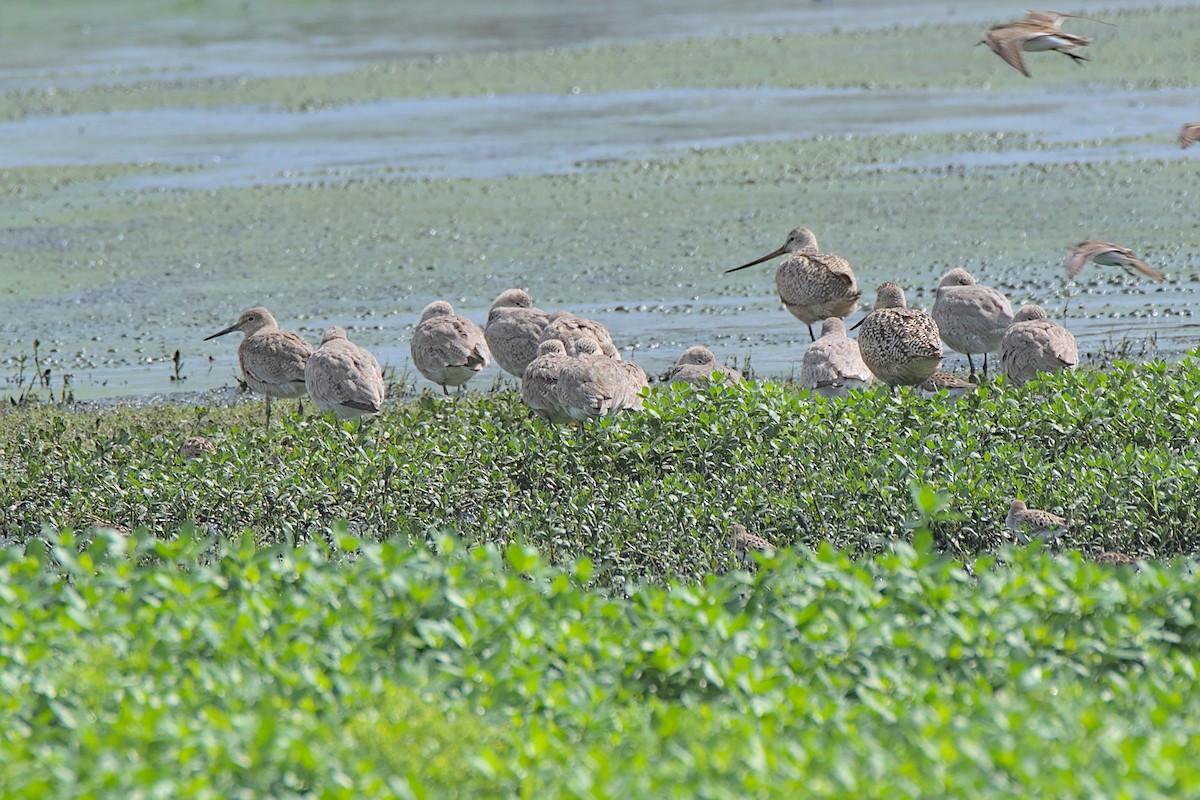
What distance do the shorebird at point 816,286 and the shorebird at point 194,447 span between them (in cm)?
447

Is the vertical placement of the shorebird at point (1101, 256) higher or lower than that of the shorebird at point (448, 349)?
higher

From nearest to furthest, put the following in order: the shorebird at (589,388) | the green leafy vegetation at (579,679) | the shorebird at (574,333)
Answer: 1. the green leafy vegetation at (579,679)
2. the shorebird at (589,388)
3. the shorebird at (574,333)

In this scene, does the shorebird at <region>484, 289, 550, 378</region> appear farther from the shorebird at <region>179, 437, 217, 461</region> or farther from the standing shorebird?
the shorebird at <region>179, 437, 217, 461</region>

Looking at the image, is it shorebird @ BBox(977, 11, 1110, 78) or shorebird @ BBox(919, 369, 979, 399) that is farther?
shorebird @ BBox(919, 369, 979, 399)

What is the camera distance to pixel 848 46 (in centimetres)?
3025

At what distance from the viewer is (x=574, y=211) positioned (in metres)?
18.3

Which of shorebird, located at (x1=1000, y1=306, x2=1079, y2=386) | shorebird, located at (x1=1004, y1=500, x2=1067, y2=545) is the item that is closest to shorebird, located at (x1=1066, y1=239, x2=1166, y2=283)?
shorebird, located at (x1=1000, y1=306, x2=1079, y2=386)

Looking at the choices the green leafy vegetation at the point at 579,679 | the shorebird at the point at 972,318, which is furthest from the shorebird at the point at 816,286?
the green leafy vegetation at the point at 579,679

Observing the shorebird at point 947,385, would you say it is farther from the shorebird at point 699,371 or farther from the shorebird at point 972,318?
the shorebird at point 699,371

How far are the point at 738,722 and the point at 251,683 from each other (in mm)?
1371

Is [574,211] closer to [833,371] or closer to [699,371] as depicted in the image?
[699,371]

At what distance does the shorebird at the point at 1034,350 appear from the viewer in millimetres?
9992

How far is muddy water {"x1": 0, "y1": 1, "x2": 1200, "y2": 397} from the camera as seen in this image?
14.2m

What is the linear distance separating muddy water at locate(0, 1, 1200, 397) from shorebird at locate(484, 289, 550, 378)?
142 cm
